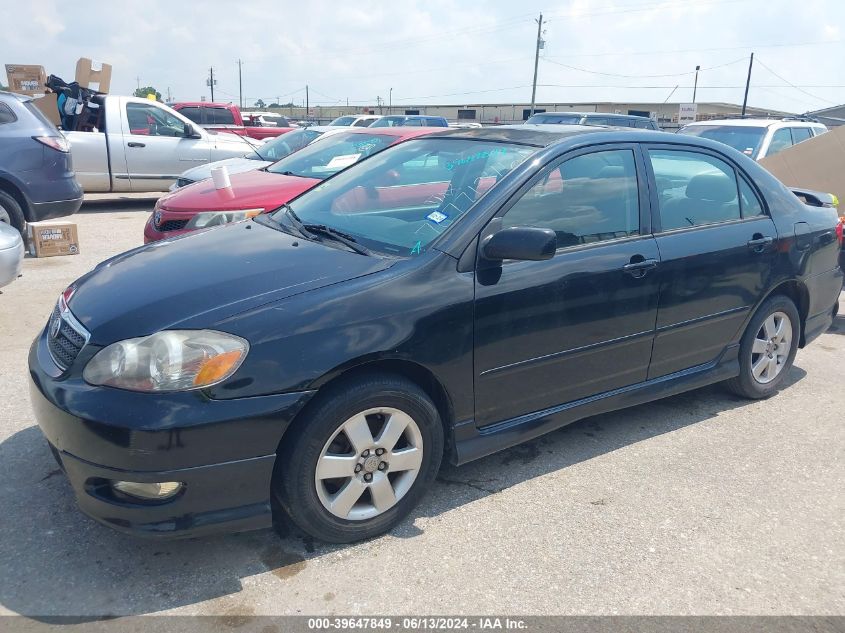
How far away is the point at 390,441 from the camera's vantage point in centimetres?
290

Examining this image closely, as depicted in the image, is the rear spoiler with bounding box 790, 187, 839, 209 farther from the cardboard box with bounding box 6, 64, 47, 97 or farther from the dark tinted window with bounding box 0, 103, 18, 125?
the cardboard box with bounding box 6, 64, 47, 97

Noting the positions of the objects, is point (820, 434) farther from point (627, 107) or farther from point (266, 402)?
point (627, 107)

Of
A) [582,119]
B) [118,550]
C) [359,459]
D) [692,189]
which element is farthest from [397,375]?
[582,119]

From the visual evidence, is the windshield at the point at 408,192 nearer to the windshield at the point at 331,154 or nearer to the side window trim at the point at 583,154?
the side window trim at the point at 583,154

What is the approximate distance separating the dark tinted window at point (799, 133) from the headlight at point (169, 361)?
10767mm

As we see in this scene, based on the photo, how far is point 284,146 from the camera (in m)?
9.98

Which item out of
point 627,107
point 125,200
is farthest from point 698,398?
point 627,107

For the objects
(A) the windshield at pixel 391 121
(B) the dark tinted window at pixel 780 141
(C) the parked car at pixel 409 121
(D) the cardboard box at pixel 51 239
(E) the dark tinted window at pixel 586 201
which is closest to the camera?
(E) the dark tinted window at pixel 586 201

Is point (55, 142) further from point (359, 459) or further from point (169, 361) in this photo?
point (359, 459)

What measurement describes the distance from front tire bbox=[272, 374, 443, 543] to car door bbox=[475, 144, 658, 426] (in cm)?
37

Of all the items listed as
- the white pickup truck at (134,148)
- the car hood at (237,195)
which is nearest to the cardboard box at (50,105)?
the white pickup truck at (134,148)

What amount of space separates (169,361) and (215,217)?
4029mm

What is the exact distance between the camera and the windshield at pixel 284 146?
977 cm

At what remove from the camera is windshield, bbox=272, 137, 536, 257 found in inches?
129
